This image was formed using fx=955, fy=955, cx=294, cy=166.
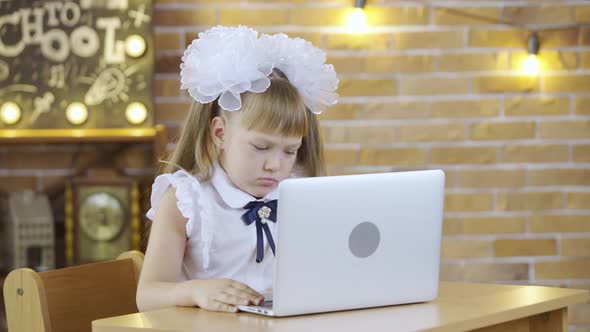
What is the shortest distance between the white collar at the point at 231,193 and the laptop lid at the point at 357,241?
0.39 meters

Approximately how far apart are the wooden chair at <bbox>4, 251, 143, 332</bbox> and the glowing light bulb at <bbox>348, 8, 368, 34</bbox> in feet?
4.62

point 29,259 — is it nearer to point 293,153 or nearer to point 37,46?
point 37,46

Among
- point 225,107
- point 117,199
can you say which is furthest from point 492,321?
point 117,199

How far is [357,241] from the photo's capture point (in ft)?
4.85

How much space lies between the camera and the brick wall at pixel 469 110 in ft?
10.4

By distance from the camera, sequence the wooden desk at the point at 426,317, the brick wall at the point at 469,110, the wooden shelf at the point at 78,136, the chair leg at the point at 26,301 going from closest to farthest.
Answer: the wooden desk at the point at 426,317 → the chair leg at the point at 26,301 → the wooden shelf at the point at 78,136 → the brick wall at the point at 469,110

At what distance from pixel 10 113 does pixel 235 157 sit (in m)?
1.41

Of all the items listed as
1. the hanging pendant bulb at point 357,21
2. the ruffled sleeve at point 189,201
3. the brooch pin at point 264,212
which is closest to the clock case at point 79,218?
the hanging pendant bulb at point 357,21

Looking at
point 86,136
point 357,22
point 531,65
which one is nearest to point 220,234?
point 86,136

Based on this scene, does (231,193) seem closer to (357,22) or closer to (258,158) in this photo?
(258,158)

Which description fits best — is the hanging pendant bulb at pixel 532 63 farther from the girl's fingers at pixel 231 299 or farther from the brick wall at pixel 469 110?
the girl's fingers at pixel 231 299

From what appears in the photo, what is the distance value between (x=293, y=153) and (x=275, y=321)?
1.65 feet

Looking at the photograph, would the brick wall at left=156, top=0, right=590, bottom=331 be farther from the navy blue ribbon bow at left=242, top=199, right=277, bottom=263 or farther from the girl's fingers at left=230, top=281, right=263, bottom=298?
the girl's fingers at left=230, top=281, right=263, bottom=298

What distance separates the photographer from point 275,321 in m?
1.42
